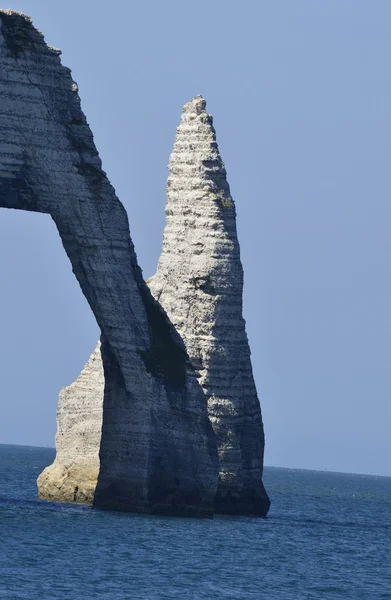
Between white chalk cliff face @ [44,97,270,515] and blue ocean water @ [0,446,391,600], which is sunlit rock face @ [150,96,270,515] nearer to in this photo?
white chalk cliff face @ [44,97,270,515]

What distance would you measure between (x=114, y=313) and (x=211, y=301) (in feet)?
16.5

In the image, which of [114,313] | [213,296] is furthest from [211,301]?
[114,313]

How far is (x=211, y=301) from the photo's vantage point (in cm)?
6450

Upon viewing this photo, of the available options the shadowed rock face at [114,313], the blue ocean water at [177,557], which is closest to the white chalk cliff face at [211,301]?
the blue ocean water at [177,557]

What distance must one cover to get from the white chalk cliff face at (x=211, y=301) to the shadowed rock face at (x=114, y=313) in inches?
121

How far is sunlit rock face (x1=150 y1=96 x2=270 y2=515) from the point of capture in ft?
210

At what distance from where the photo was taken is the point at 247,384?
65.1 metres

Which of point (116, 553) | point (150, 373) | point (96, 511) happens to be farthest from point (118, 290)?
point (116, 553)

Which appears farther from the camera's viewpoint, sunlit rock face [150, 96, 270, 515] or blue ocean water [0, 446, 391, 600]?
sunlit rock face [150, 96, 270, 515]

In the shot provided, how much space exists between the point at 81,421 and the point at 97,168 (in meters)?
10.3

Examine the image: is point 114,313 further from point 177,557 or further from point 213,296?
point 177,557

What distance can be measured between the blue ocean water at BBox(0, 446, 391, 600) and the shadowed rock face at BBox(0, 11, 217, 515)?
3.98 feet

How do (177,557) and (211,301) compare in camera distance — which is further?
(211,301)

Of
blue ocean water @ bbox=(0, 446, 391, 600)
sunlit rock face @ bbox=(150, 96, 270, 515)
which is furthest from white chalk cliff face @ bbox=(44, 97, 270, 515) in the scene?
blue ocean water @ bbox=(0, 446, 391, 600)
